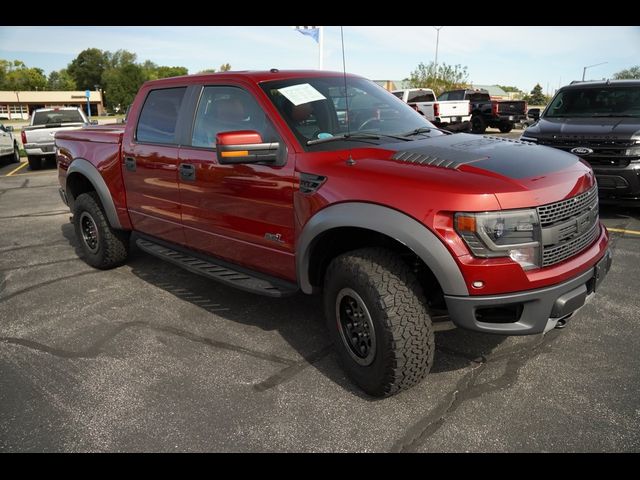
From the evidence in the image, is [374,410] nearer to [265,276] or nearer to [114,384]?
[265,276]

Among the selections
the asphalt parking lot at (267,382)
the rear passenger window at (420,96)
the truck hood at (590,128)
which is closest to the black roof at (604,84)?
the truck hood at (590,128)

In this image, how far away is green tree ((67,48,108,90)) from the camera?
12988 cm

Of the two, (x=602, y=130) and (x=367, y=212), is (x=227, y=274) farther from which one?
(x=602, y=130)

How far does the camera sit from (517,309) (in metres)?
2.45

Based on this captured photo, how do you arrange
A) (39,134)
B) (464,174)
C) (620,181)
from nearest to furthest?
(464,174) → (620,181) → (39,134)

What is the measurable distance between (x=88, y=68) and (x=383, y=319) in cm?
14905

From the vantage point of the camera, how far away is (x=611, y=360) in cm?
307

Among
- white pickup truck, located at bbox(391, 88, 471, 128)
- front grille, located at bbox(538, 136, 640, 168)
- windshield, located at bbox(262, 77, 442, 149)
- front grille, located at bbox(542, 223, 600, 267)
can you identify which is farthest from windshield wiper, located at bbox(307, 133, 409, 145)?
white pickup truck, located at bbox(391, 88, 471, 128)

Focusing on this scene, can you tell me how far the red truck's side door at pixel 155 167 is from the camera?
395 centimetres

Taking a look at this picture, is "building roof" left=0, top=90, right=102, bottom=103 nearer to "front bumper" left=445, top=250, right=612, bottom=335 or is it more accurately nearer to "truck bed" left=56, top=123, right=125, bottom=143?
"truck bed" left=56, top=123, right=125, bottom=143

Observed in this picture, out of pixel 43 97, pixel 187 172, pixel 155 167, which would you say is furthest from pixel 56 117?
pixel 43 97

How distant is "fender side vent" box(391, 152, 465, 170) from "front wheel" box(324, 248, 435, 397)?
20.8 inches

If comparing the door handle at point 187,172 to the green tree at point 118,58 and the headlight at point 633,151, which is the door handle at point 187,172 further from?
the green tree at point 118,58

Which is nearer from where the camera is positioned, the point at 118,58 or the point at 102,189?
the point at 102,189
